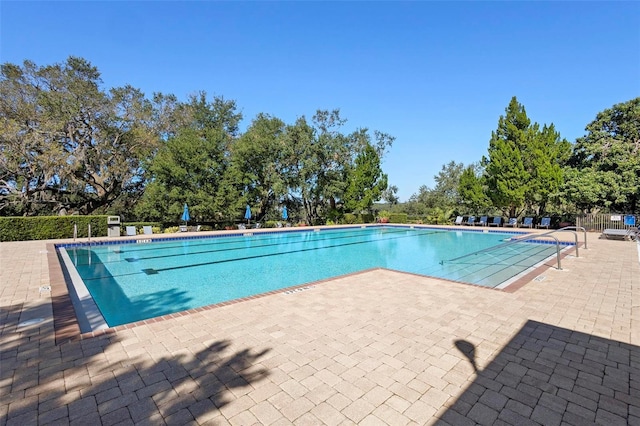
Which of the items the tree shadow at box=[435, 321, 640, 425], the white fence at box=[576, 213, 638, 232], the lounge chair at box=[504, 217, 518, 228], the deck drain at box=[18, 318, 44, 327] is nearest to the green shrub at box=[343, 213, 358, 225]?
the lounge chair at box=[504, 217, 518, 228]

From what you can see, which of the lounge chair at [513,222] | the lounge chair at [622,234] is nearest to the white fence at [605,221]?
the lounge chair at [622,234]

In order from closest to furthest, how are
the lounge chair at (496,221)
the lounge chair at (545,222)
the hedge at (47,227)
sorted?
the hedge at (47,227), the lounge chair at (545,222), the lounge chair at (496,221)

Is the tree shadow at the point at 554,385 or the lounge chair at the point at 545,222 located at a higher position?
the lounge chair at the point at 545,222

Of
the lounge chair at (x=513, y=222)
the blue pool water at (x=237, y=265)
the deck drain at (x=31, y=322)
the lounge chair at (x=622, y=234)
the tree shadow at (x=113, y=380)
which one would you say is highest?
the lounge chair at (x=513, y=222)

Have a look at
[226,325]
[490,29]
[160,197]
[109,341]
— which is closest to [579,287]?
[226,325]

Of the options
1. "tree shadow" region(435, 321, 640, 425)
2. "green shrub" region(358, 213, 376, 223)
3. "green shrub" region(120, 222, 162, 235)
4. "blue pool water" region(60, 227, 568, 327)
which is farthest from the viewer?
"green shrub" region(358, 213, 376, 223)

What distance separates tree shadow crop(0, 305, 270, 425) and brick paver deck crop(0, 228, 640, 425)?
0.04 feet

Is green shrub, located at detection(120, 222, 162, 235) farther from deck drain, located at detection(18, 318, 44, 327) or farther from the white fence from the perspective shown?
the white fence

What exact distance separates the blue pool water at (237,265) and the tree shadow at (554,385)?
11.4 ft

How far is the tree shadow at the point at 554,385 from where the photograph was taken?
2.06 m

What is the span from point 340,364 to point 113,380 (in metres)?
1.90

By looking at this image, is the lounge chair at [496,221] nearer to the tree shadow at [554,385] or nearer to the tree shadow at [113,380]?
the tree shadow at [554,385]

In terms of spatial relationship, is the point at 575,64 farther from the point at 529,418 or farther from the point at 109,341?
the point at 109,341

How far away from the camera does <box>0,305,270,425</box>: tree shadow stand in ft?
6.84
